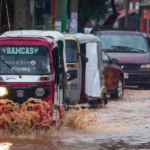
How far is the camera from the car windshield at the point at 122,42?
2156 cm

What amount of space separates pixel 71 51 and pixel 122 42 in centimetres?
741

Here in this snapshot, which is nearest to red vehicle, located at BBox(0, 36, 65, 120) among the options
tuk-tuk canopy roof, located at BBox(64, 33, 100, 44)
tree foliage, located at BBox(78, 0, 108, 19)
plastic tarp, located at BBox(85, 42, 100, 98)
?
tuk-tuk canopy roof, located at BBox(64, 33, 100, 44)

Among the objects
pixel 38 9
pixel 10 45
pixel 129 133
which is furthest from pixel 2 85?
A: pixel 38 9

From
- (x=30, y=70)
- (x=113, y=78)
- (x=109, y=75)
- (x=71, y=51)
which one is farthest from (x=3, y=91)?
(x=113, y=78)

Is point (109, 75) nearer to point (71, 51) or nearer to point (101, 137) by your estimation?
point (71, 51)

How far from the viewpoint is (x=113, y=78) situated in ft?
59.9

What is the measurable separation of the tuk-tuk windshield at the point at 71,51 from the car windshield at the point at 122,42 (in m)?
6.71

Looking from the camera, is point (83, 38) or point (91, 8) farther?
point (91, 8)

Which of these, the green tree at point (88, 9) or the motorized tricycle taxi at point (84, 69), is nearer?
the motorized tricycle taxi at point (84, 69)

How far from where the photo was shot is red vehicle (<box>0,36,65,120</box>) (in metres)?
11.4

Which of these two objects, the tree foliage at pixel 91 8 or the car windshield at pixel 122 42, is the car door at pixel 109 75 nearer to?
the car windshield at pixel 122 42

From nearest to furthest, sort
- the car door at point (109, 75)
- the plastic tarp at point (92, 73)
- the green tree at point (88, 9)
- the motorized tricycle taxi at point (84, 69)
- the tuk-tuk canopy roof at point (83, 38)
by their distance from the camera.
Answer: the motorized tricycle taxi at point (84, 69)
the tuk-tuk canopy roof at point (83, 38)
the plastic tarp at point (92, 73)
the car door at point (109, 75)
the green tree at point (88, 9)

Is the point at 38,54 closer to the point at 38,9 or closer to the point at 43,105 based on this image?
the point at 43,105

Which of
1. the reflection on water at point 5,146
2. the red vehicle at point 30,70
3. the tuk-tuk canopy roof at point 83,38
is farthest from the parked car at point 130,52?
the reflection on water at point 5,146
